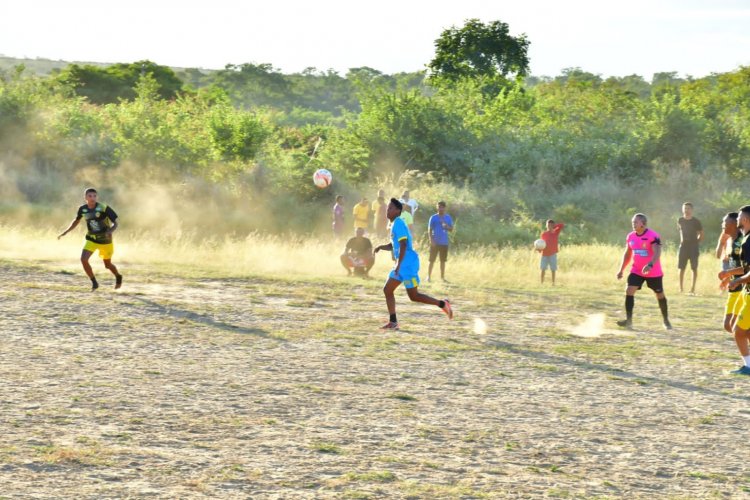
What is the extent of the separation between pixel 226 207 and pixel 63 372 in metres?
24.1

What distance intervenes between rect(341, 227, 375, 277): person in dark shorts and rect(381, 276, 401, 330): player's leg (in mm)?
6844

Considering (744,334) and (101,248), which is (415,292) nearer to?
(744,334)

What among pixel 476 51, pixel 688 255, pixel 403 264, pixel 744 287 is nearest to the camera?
pixel 744 287

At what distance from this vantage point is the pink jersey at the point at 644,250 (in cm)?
1434

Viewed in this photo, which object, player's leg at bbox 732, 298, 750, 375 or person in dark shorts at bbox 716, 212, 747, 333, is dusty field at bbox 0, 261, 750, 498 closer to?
player's leg at bbox 732, 298, 750, 375

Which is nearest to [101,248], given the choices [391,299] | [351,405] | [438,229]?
[391,299]

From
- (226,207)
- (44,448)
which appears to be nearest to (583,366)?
(44,448)

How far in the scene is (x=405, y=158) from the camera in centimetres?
3794

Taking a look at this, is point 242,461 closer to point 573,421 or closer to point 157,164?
point 573,421

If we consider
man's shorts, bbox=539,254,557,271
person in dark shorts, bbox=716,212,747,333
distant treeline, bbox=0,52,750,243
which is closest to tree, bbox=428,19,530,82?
distant treeline, bbox=0,52,750,243

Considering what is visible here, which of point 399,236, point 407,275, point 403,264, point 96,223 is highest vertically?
point 399,236

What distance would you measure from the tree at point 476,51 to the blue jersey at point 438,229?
35.0m

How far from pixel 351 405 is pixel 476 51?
4919cm

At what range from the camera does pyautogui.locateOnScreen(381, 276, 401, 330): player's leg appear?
1332 centimetres
